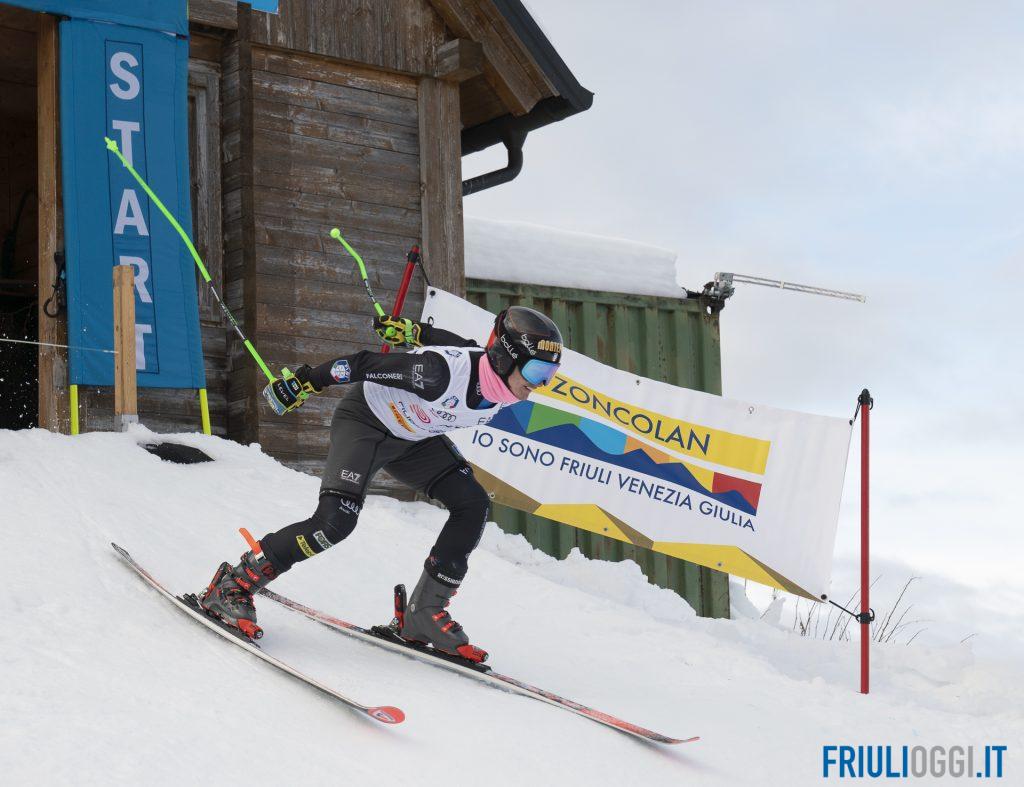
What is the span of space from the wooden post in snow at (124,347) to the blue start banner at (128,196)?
233 mm

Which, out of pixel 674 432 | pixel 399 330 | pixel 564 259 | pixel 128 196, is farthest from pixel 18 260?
pixel 399 330

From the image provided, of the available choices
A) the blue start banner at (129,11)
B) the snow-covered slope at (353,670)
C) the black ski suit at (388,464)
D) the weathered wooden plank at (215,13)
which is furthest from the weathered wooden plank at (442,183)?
the black ski suit at (388,464)

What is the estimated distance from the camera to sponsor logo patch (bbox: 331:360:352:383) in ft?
17.8

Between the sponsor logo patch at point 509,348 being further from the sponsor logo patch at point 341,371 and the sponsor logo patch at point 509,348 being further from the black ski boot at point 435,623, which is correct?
the black ski boot at point 435,623

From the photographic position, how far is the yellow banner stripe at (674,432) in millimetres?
9906

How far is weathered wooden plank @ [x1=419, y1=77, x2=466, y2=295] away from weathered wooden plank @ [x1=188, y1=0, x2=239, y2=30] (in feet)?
5.99

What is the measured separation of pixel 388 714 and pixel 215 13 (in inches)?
299

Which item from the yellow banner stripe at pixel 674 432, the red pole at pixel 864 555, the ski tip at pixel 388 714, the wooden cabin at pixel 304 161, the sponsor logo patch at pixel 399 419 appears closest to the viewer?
the ski tip at pixel 388 714

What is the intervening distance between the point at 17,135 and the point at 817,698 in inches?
393

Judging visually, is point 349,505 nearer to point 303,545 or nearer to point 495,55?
point 303,545

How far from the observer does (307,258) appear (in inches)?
420

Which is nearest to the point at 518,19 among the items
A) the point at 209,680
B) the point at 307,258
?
the point at 307,258

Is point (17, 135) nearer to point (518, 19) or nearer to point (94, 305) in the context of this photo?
point (94, 305)
